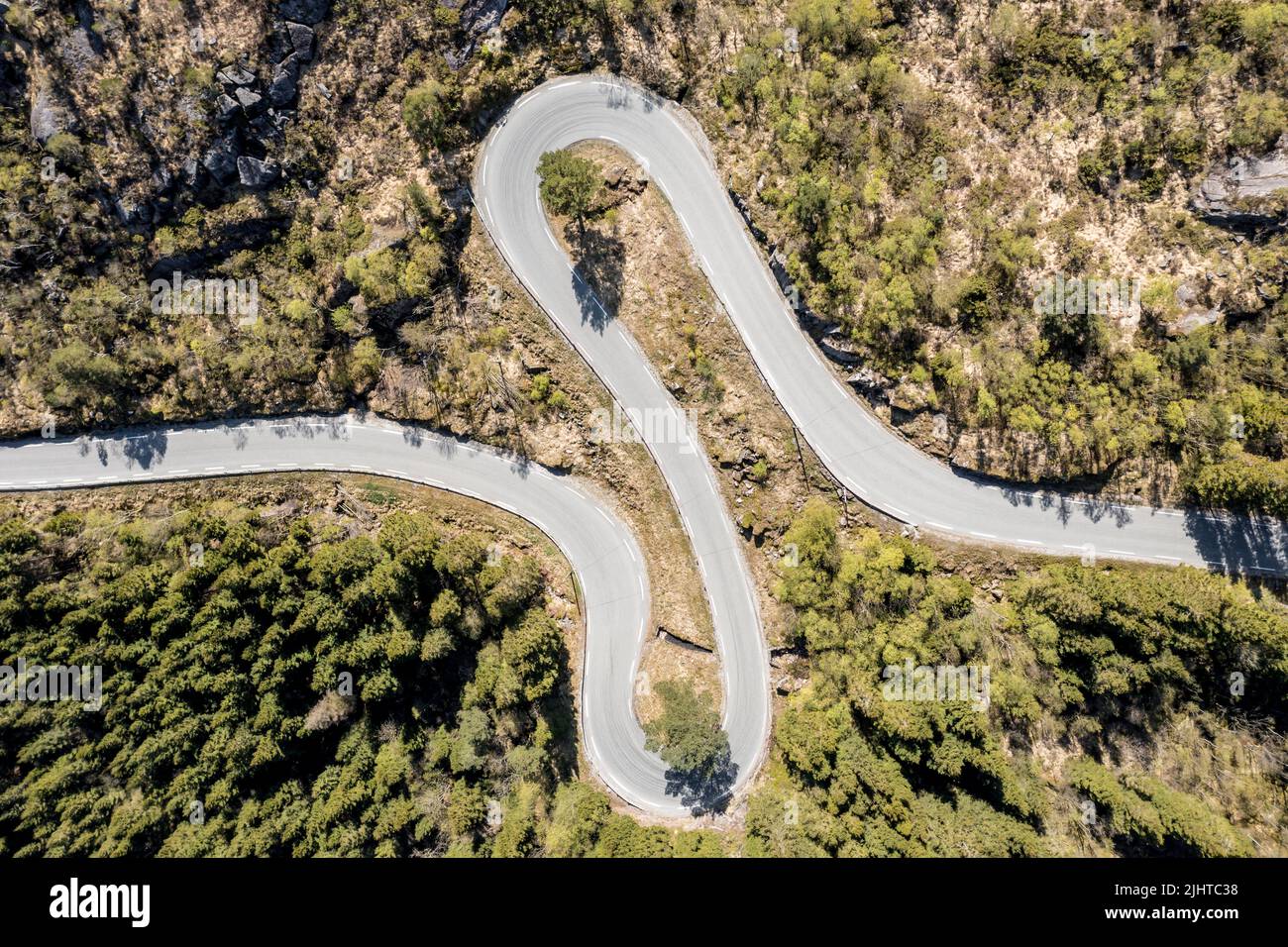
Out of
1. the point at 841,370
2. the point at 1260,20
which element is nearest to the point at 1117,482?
the point at 841,370

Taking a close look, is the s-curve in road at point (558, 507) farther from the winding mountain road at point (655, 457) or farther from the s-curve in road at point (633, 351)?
the s-curve in road at point (633, 351)

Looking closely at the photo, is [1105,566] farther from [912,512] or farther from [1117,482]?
[912,512]

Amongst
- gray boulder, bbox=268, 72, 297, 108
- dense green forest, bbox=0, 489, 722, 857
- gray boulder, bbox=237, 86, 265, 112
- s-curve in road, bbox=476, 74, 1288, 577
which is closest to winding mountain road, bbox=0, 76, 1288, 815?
s-curve in road, bbox=476, 74, 1288, 577

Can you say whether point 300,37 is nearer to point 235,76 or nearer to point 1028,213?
point 235,76

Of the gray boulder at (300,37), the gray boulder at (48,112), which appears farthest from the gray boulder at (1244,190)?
the gray boulder at (48,112)

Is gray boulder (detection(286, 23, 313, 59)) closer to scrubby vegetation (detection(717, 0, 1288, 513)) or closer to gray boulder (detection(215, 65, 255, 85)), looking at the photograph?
gray boulder (detection(215, 65, 255, 85))
